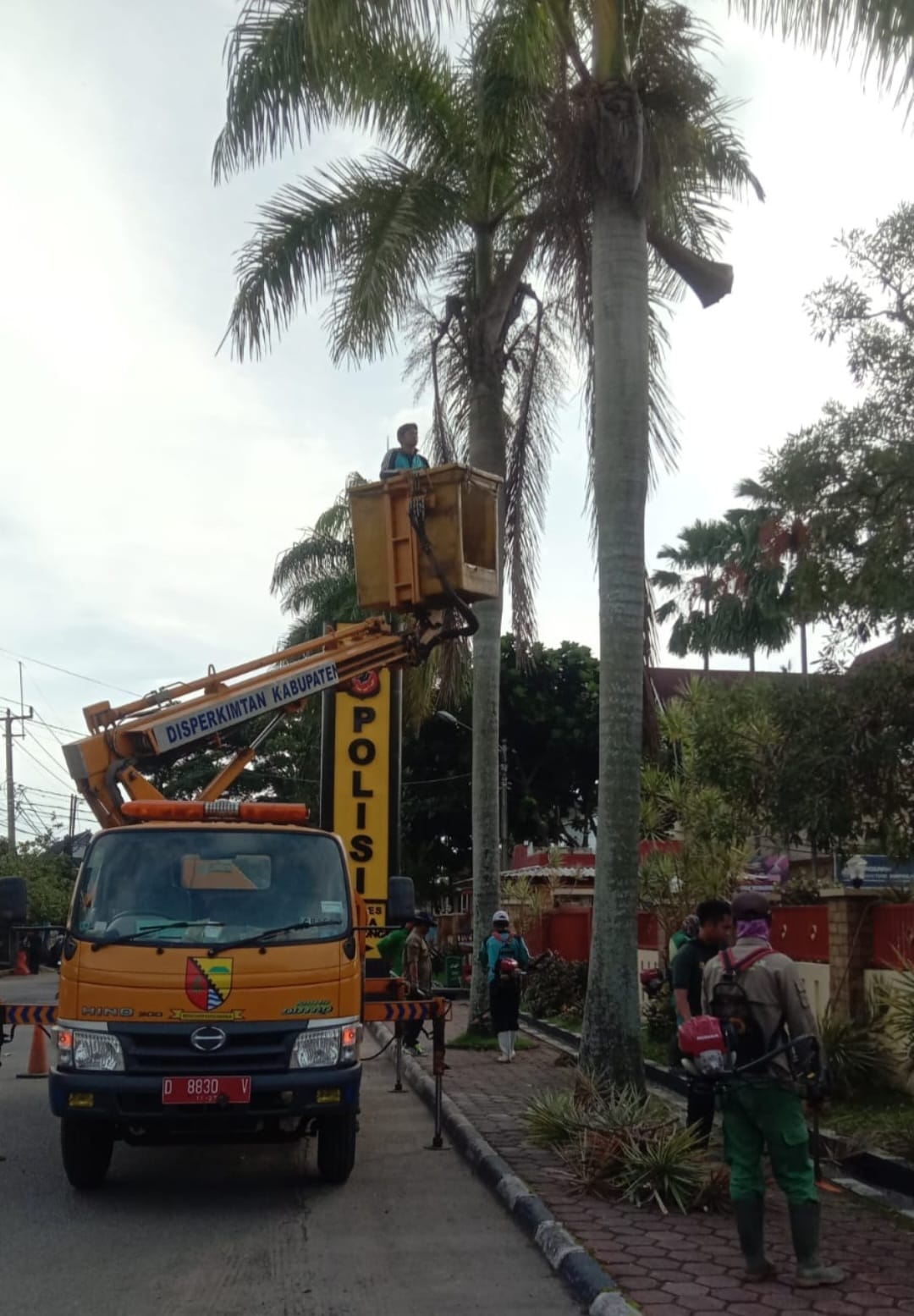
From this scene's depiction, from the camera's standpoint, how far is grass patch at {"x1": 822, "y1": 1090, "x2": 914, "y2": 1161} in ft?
28.6

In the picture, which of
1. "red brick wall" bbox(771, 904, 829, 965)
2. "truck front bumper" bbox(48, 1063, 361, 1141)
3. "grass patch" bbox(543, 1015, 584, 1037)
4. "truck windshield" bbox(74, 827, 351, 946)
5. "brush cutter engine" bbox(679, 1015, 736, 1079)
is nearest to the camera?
"brush cutter engine" bbox(679, 1015, 736, 1079)

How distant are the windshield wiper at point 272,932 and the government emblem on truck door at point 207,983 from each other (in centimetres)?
9

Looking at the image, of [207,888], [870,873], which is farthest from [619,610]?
[870,873]

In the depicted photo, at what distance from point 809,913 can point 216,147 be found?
30.3 ft

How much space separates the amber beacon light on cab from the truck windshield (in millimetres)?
10

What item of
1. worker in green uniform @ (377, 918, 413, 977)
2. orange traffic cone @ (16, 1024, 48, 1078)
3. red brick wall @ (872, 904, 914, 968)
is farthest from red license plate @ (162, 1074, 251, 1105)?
orange traffic cone @ (16, 1024, 48, 1078)

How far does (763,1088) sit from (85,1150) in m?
4.22

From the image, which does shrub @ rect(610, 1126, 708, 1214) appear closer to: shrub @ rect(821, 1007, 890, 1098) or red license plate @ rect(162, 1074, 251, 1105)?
red license plate @ rect(162, 1074, 251, 1105)

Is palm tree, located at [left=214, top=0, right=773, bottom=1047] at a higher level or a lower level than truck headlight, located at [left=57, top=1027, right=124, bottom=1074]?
higher

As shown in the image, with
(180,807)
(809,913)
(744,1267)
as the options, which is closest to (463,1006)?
→ (809,913)

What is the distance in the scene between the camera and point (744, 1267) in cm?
634

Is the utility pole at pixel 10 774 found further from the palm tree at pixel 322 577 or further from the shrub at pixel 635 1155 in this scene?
the shrub at pixel 635 1155

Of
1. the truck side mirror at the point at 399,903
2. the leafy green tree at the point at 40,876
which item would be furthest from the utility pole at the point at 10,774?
the truck side mirror at the point at 399,903

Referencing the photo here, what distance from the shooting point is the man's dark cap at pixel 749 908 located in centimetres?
648
